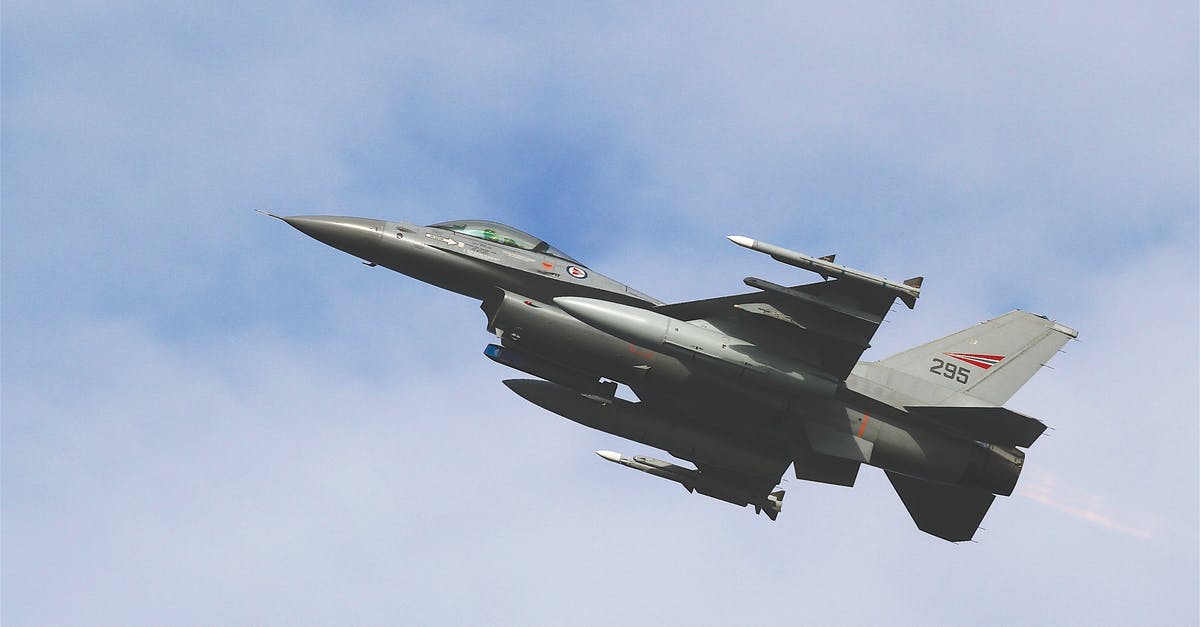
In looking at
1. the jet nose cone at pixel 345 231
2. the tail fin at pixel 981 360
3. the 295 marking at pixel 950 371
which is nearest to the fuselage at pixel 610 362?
the jet nose cone at pixel 345 231

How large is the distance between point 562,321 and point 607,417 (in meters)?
2.94

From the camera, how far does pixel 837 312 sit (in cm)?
2100

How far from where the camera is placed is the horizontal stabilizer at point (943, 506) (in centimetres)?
2362

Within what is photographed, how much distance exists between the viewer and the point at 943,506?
23.8m

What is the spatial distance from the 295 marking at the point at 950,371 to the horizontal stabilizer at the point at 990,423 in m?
1.66

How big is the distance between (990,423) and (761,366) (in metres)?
4.70

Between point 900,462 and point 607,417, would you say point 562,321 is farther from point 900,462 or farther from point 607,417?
point 900,462

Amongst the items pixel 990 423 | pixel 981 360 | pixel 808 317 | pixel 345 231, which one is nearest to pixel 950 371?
pixel 981 360

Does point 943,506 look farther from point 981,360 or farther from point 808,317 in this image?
point 808,317

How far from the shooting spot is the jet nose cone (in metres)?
21.6

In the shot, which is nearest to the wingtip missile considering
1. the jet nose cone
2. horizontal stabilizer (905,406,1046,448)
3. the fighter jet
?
the fighter jet

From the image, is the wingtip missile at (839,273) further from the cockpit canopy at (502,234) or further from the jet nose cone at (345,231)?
the jet nose cone at (345,231)

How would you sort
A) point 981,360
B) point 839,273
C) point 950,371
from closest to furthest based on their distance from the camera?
1. point 839,273
2. point 950,371
3. point 981,360

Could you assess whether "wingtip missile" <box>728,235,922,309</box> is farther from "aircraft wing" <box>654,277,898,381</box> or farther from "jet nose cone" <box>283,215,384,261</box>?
"jet nose cone" <box>283,215,384,261</box>
